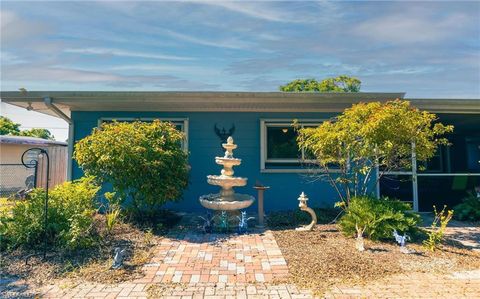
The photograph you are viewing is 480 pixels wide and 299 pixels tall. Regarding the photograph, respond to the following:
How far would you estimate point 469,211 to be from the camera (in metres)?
6.46

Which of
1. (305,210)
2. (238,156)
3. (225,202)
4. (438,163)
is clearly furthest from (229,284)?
(438,163)

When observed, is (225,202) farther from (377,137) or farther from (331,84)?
(331,84)

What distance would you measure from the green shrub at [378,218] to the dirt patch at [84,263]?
3395mm

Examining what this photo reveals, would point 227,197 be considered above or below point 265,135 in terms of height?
below

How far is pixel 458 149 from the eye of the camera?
12805 mm

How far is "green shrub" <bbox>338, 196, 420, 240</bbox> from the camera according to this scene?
4.61 m

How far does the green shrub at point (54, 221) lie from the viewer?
4145 mm

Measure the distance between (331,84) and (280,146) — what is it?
61.4 feet

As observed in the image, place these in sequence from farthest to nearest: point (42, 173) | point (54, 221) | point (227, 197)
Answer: point (42, 173) → point (227, 197) → point (54, 221)

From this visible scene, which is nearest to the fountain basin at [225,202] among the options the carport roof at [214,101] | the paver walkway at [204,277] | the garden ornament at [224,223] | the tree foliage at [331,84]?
the garden ornament at [224,223]

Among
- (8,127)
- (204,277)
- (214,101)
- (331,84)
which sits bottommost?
(204,277)

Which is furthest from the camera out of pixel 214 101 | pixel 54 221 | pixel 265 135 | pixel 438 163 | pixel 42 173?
pixel 438 163

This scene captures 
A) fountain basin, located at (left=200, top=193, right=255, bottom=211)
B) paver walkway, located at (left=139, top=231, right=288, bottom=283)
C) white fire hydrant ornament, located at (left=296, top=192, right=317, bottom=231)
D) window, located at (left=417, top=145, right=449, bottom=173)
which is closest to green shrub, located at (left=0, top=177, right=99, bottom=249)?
paver walkway, located at (left=139, top=231, right=288, bottom=283)

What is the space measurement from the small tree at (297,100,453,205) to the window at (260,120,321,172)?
5.18 feet
